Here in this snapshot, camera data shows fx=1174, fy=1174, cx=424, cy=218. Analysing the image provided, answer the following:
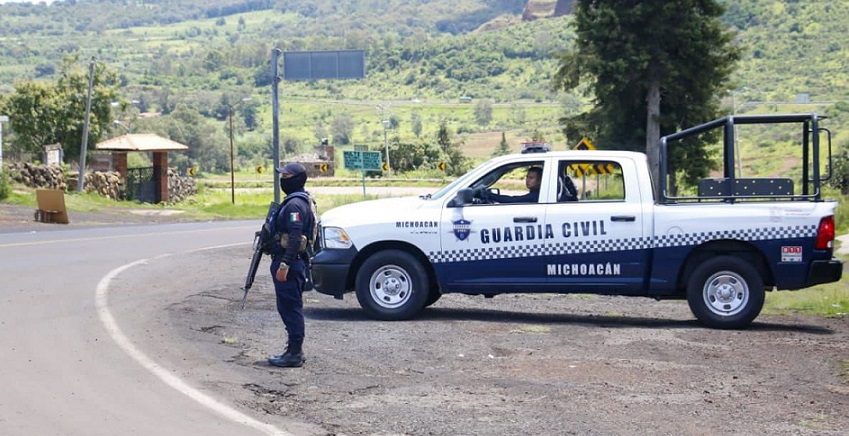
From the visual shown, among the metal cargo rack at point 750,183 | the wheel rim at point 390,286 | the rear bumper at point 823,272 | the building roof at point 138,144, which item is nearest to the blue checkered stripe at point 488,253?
the wheel rim at point 390,286

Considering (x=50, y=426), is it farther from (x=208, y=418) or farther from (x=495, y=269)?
(x=495, y=269)

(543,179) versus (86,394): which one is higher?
(543,179)

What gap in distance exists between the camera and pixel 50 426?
7.57 meters

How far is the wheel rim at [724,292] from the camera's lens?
12852 mm

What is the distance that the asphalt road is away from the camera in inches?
305

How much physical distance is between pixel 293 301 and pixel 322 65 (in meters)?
31.7

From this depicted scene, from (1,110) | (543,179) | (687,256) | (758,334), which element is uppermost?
(1,110)

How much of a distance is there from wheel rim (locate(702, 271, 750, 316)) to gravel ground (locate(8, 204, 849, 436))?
0.33m

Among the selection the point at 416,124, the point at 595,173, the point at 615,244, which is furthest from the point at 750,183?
the point at 416,124

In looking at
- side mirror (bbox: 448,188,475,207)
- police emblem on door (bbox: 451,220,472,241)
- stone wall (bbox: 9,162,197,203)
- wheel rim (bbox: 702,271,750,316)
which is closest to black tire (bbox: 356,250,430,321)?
police emblem on door (bbox: 451,220,472,241)

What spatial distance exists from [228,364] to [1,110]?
191 ft

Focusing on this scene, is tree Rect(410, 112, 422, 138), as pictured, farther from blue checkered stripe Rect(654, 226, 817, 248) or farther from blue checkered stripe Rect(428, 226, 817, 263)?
blue checkered stripe Rect(654, 226, 817, 248)

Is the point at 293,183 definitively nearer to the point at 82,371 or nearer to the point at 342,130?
the point at 82,371

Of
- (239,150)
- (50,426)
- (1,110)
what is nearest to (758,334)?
(50,426)
